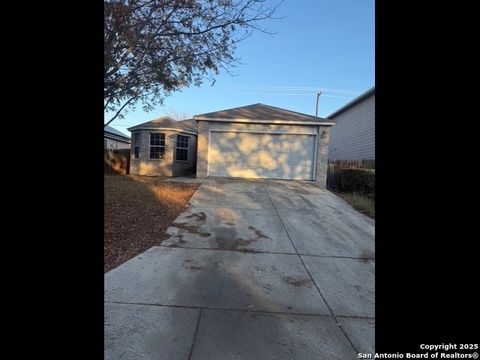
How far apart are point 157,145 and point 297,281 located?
14993 millimetres

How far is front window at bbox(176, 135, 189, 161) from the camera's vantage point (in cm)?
1825

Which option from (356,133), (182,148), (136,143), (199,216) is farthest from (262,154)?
(136,143)

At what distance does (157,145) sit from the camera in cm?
1778

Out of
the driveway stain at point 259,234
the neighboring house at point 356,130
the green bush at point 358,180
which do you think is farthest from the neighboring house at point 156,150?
the driveway stain at point 259,234

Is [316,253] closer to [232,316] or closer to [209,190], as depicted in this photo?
[232,316]

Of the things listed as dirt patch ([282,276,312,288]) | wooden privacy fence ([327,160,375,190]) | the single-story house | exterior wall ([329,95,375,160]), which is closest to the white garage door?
the single-story house

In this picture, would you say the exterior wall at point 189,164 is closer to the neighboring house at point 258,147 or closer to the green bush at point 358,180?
the neighboring house at point 258,147

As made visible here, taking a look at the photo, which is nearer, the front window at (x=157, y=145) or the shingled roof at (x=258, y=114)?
the shingled roof at (x=258, y=114)

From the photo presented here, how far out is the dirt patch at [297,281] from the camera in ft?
14.0

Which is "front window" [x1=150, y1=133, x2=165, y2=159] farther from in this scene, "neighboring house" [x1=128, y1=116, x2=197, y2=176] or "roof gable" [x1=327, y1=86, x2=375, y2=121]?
"roof gable" [x1=327, y1=86, x2=375, y2=121]

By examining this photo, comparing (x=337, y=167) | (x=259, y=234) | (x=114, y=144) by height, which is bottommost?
(x=259, y=234)

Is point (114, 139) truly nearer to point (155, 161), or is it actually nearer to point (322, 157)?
point (155, 161)
